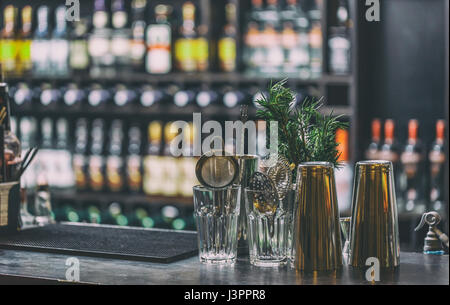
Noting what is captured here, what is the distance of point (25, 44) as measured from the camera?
4.89 m

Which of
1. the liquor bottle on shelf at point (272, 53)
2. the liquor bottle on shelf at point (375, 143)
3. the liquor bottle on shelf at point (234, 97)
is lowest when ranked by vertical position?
the liquor bottle on shelf at point (375, 143)

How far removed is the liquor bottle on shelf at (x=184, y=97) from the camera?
4336 millimetres

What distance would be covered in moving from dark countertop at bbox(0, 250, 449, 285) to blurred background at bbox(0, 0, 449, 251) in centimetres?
225

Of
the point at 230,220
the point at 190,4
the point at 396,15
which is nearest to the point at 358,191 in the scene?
the point at 230,220

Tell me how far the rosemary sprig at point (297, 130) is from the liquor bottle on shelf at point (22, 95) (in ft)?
11.2

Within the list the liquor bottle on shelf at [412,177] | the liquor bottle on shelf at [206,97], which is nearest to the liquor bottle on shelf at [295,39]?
the liquor bottle on shelf at [206,97]

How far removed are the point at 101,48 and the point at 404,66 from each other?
174 cm

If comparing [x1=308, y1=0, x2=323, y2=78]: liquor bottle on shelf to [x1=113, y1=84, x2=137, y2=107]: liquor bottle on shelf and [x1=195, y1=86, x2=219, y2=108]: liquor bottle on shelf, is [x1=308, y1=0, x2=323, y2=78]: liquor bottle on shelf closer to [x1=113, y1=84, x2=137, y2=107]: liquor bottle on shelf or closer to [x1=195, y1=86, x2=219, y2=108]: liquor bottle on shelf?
[x1=195, y1=86, x2=219, y2=108]: liquor bottle on shelf

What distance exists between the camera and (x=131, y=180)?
448cm

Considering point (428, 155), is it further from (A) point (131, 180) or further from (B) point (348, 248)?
(B) point (348, 248)

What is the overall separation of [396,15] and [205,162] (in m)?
2.73

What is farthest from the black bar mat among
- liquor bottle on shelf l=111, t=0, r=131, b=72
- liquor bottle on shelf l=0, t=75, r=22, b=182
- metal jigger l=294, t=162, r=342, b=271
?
liquor bottle on shelf l=111, t=0, r=131, b=72

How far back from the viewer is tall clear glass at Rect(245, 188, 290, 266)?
1.54m

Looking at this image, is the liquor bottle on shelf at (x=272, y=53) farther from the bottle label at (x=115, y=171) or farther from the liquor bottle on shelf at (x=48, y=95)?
the liquor bottle on shelf at (x=48, y=95)
